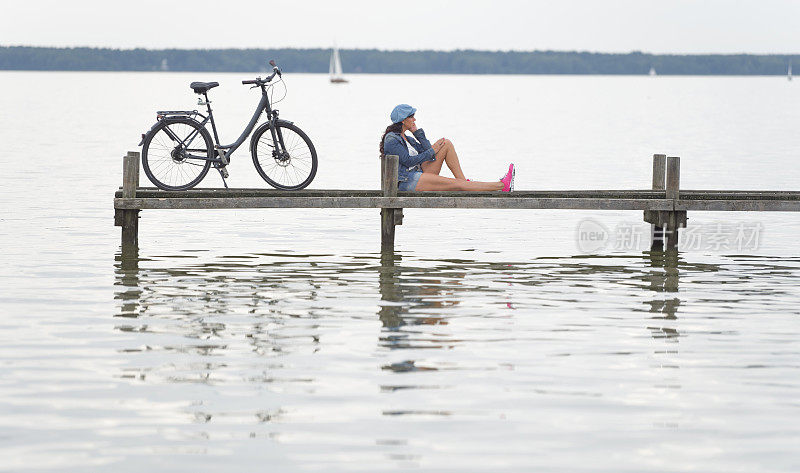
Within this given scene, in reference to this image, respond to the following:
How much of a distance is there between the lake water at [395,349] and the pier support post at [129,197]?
490mm

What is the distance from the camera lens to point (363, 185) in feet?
113

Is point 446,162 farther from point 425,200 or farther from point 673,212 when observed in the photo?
point 673,212

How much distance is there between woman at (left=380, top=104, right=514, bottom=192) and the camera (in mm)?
14852

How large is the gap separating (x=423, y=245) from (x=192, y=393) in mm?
10149

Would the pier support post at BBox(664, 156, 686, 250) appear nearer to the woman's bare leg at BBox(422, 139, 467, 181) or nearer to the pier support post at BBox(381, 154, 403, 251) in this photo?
the woman's bare leg at BBox(422, 139, 467, 181)

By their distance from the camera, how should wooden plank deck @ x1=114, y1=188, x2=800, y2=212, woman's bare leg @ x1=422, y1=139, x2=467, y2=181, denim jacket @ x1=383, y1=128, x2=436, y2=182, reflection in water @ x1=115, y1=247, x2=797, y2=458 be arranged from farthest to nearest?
woman's bare leg @ x1=422, y1=139, x2=467, y2=181 < denim jacket @ x1=383, y1=128, x2=436, y2=182 < wooden plank deck @ x1=114, y1=188, x2=800, y2=212 < reflection in water @ x1=115, y1=247, x2=797, y2=458

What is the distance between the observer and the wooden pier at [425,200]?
14.8m

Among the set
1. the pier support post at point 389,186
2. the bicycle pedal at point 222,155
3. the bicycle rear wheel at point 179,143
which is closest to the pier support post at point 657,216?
the pier support post at point 389,186

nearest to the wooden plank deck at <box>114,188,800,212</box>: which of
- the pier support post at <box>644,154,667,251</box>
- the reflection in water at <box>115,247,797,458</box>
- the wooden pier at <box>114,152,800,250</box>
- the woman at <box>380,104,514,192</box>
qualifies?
the wooden pier at <box>114,152,800,250</box>

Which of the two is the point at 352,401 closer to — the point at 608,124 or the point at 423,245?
the point at 423,245

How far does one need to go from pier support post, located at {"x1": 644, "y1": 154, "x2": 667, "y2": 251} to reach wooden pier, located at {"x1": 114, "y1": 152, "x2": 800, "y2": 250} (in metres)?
0.03

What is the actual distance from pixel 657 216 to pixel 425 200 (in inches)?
130

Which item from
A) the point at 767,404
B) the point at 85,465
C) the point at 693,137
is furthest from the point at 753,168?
the point at 85,465
